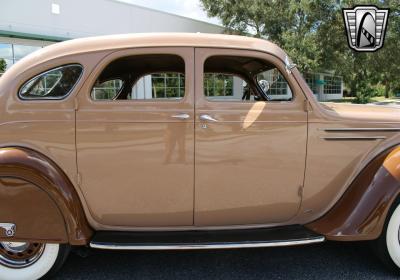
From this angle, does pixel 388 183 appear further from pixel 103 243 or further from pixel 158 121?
pixel 103 243

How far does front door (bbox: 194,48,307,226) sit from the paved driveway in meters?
0.41

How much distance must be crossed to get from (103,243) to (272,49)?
2.02m

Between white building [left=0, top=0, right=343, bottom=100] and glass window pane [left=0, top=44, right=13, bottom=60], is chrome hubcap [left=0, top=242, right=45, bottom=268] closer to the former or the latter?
white building [left=0, top=0, right=343, bottom=100]

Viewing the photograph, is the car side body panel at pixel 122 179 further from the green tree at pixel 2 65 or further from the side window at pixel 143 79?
the green tree at pixel 2 65

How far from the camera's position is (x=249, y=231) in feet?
10.1

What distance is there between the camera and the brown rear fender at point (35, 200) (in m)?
2.75

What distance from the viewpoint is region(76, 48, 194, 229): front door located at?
2.89 metres

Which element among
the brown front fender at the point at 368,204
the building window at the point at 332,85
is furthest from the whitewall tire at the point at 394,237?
the building window at the point at 332,85

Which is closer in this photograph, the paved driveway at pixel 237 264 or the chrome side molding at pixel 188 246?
the chrome side molding at pixel 188 246

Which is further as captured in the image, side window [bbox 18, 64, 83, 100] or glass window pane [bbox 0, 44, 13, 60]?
Answer: glass window pane [bbox 0, 44, 13, 60]

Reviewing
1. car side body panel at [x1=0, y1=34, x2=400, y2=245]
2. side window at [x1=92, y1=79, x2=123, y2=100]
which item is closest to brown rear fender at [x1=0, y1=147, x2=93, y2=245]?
car side body panel at [x1=0, y1=34, x2=400, y2=245]

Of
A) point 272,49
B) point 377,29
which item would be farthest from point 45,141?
point 377,29
